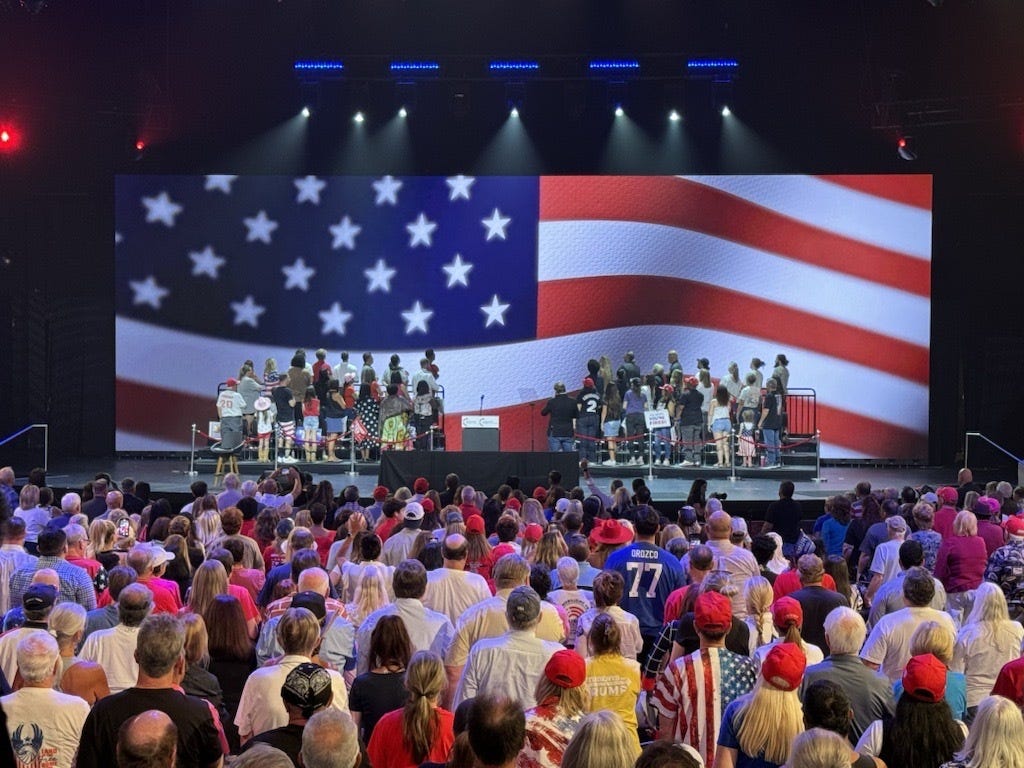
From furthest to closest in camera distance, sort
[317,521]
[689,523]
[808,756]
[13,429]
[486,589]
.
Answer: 1. [13,429]
2. [689,523]
3. [317,521]
4. [486,589]
5. [808,756]

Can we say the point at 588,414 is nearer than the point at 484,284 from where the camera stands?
Yes

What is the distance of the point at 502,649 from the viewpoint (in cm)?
529

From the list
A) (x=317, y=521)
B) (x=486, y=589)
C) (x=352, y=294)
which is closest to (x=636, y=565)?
(x=486, y=589)

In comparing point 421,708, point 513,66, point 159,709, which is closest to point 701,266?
point 513,66

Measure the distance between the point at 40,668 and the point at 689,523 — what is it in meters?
6.70

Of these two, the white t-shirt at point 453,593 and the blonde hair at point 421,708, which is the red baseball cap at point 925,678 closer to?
the blonde hair at point 421,708

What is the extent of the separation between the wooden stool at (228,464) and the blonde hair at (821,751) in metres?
16.4

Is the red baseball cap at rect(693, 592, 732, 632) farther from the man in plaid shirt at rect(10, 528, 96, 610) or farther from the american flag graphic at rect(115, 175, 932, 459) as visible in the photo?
the american flag graphic at rect(115, 175, 932, 459)

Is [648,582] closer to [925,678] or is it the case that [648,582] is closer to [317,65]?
[925,678]

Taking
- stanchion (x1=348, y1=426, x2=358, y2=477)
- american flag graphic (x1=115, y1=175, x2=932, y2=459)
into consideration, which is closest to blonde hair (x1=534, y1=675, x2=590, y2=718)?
stanchion (x1=348, y1=426, x2=358, y2=477)

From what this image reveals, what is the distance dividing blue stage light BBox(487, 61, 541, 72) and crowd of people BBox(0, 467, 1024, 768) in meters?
13.2

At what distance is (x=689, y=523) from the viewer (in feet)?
34.8

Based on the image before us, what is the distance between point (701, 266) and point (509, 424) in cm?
458

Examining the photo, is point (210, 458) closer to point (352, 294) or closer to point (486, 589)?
point (352, 294)
